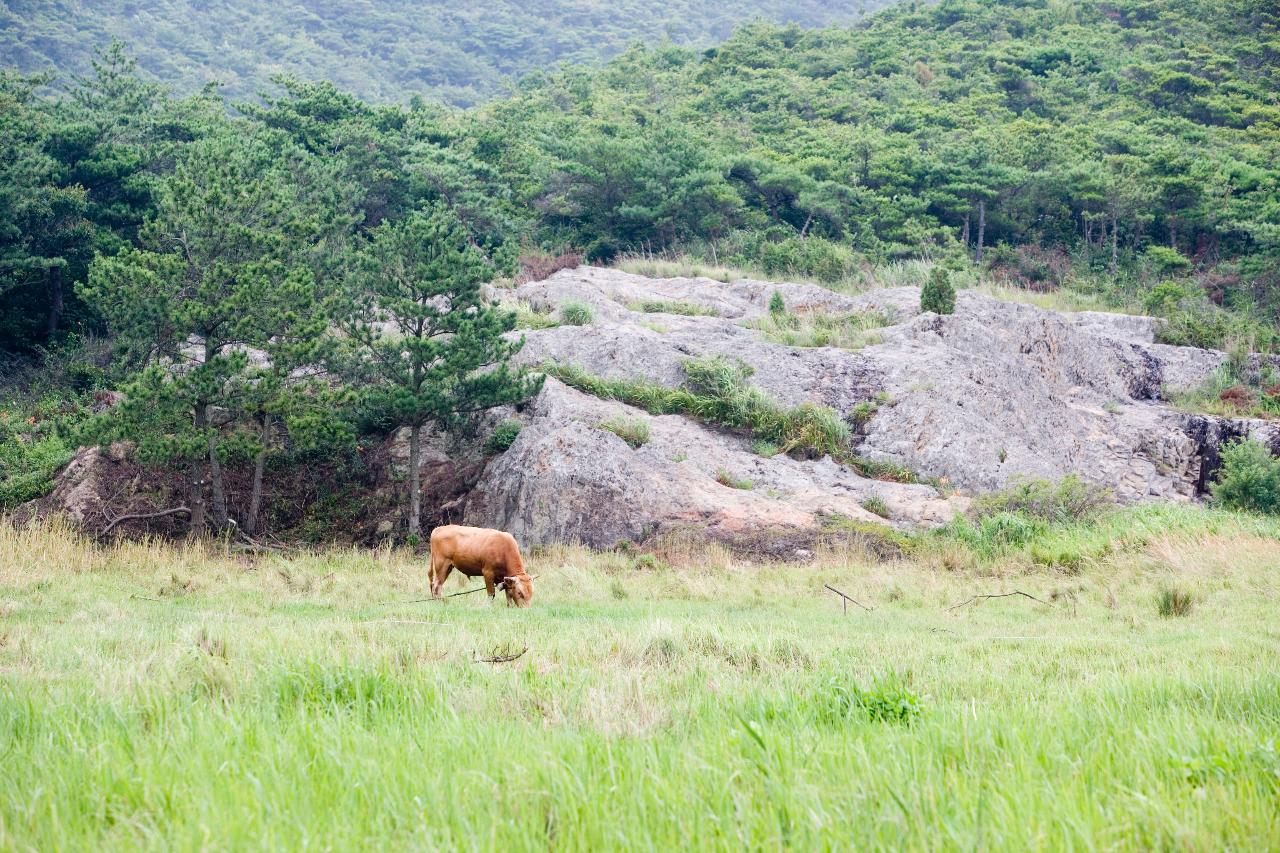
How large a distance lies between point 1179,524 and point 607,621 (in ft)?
43.7

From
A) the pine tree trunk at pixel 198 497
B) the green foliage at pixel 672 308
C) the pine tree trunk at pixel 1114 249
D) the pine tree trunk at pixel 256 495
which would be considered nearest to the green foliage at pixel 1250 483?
the green foliage at pixel 672 308

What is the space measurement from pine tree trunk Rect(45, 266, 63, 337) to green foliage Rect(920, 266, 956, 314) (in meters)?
27.4

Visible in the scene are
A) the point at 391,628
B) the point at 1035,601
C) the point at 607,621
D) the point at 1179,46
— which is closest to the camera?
the point at 391,628

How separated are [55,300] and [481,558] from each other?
24.5 metres

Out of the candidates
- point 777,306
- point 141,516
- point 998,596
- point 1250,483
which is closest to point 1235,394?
point 1250,483

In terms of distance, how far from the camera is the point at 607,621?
35.5ft

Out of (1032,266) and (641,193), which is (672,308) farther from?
(1032,266)

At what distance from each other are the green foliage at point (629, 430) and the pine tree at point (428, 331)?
220cm

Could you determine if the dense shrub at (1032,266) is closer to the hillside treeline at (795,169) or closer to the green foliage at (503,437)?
the hillside treeline at (795,169)

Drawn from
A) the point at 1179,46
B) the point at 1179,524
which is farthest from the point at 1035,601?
the point at 1179,46

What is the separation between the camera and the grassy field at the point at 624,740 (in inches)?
120

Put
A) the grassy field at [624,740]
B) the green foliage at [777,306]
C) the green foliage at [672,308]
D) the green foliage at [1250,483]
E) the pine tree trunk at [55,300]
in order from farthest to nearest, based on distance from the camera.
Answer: the pine tree trunk at [55,300] → the green foliage at [672,308] → the green foliage at [777,306] → the green foliage at [1250,483] → the grassy field at [624,740]

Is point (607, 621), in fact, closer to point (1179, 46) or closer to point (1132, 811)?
point (1132, 811)

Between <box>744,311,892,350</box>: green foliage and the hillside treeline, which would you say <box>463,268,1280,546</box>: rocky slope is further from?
the hillside treeline
